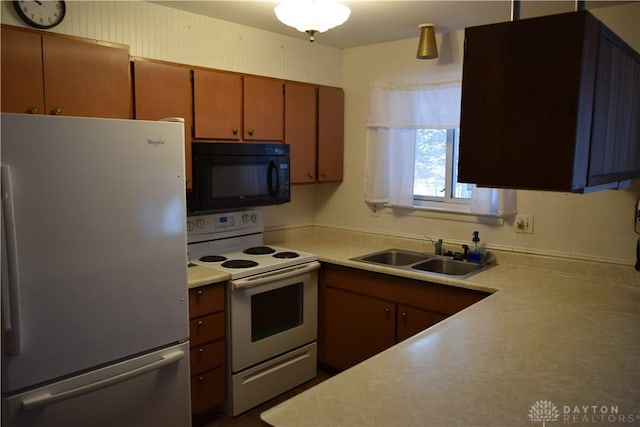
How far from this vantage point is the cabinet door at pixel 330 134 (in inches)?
141

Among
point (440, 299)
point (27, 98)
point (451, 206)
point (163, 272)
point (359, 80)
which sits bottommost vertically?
point (440, 299)

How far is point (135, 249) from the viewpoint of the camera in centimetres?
212

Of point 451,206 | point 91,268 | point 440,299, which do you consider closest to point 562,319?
point 440,299

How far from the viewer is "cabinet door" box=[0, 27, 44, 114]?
209 cm

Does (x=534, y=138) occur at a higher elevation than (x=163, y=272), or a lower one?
higher

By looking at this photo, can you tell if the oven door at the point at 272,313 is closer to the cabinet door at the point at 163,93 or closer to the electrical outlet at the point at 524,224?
the cabinet door at the point at 163,93

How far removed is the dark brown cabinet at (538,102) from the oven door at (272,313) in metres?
1.78

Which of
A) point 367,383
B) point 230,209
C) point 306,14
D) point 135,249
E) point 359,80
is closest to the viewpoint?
point 367,383

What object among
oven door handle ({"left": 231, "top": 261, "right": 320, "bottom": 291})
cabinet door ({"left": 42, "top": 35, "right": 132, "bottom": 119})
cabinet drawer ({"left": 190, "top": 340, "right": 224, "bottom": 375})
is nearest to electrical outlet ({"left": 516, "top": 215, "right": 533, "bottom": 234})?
oven door handle ({"left": 231, "top": 261, "right": 320, "bottom": 291})

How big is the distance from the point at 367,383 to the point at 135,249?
47.6 inches

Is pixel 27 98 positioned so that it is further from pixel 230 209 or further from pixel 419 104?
pixel 419 104

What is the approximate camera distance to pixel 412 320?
2.84m

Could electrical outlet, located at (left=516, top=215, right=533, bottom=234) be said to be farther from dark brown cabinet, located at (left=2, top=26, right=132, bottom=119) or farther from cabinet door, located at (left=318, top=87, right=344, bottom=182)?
dark brown cabinet, located at (left=2, top=26, right=132, bottom=119)

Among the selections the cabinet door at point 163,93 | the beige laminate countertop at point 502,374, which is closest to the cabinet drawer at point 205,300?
the cabinet door at point 163,93
